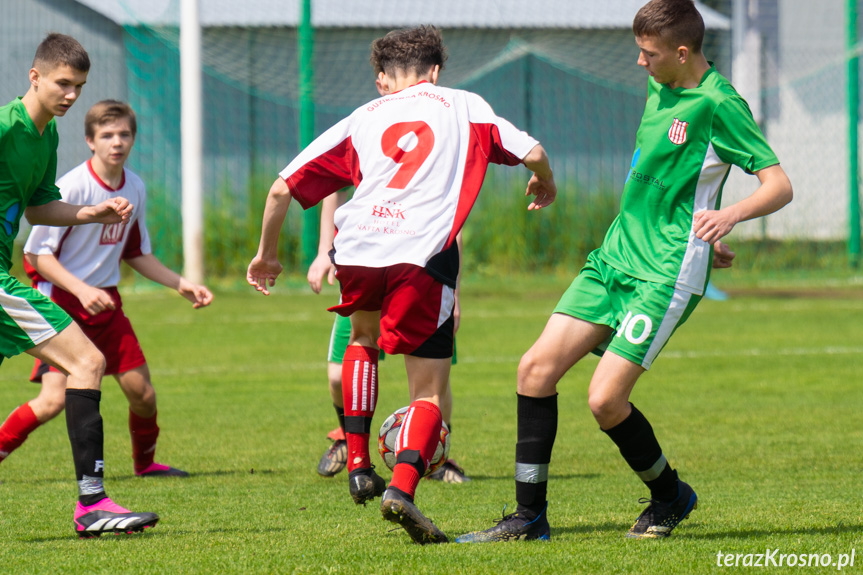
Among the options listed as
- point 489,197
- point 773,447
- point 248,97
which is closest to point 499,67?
point 489,197

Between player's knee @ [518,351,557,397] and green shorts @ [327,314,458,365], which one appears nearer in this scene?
player's knee @ [518,351,557,397]

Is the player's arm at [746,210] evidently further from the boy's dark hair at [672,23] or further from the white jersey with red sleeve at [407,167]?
the white jersey with red sleeve at [407,167]

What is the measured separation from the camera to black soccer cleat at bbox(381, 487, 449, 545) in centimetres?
391

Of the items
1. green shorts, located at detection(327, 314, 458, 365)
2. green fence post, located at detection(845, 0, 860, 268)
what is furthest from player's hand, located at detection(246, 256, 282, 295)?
green fence post, located at detection(845, 0, 860, 268)

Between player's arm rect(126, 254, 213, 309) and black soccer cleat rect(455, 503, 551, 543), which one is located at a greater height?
player's arm rect(126, 254, 213, 309)

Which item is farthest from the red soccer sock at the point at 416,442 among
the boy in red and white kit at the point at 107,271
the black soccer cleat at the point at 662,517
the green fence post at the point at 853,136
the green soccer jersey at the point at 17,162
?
the green fence post at the point at 853,136

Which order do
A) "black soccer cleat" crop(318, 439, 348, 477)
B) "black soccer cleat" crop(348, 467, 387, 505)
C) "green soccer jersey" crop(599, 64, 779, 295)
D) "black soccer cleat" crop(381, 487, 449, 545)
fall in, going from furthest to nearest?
"black soccer cleat" crop(318, 439, 348, 477) → "black soccer cleat" crop(348, 467, 387, 505) → "green soccer jersey" crop(599, 64, 779, 295) → "black soccer cleat" crop(381, 487, 449, 545)

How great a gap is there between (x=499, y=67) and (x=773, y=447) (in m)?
13.1

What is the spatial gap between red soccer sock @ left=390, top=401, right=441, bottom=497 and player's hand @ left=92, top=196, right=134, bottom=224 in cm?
150

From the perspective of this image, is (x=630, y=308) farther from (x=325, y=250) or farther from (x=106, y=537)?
(x=106, y=537)

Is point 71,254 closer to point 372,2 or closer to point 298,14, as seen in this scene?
point 298,14

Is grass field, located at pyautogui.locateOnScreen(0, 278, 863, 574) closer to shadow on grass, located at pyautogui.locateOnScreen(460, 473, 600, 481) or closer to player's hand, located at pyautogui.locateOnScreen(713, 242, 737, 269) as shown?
shadow on grass, located at pyautogui.locateOnScreen(460, 473, 600, 481)

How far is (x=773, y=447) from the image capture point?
6.62 meters

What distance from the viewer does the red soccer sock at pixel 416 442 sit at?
13.5ft
